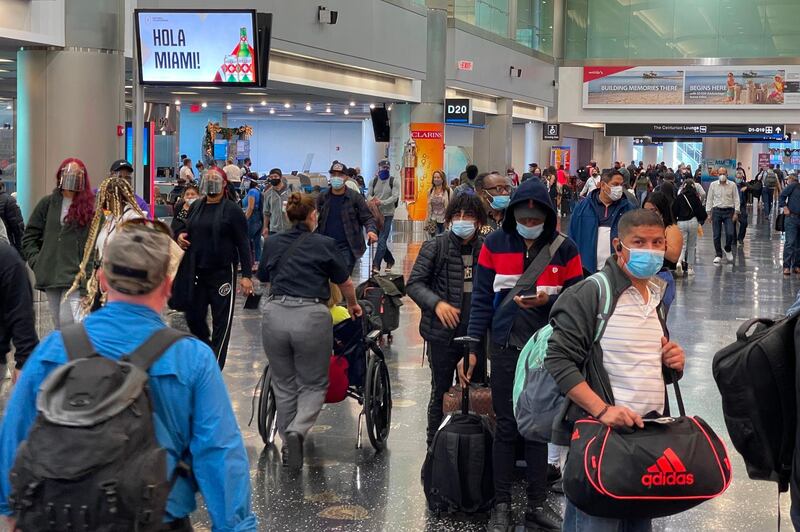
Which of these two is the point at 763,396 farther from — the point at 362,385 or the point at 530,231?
the point at 362,385

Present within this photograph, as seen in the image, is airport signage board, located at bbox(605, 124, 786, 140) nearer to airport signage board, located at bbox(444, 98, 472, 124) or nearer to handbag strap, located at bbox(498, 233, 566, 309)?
airport signage board, located at bbox(444, 98, 472, 124)

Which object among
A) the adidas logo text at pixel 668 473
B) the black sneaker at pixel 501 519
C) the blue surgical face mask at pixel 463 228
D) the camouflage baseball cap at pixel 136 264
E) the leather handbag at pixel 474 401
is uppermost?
the camouflage baseball cap at pixel 136 264

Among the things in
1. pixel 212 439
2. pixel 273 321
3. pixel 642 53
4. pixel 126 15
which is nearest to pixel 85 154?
pixel 126 15

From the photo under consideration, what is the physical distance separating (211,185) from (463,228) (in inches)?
100

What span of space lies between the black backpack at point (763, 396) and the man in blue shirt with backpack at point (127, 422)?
1739 mm

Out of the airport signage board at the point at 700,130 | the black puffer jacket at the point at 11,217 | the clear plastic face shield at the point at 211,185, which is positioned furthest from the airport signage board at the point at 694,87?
the clear plastic face shield at the point at 211,185

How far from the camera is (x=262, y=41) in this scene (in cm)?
1460

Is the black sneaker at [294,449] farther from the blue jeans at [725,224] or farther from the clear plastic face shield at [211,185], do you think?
the blue jeans at [725,224]

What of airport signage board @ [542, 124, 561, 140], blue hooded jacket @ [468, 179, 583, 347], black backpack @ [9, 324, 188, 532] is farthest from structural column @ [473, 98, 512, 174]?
black backpack @ [9, 324, 188, 532]

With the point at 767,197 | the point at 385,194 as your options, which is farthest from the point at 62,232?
the point at 767,197

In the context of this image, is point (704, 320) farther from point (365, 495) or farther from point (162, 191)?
point (162, 191)

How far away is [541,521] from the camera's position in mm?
5891

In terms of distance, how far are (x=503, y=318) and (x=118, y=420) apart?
11.3ft

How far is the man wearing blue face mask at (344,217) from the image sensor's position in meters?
12.5
